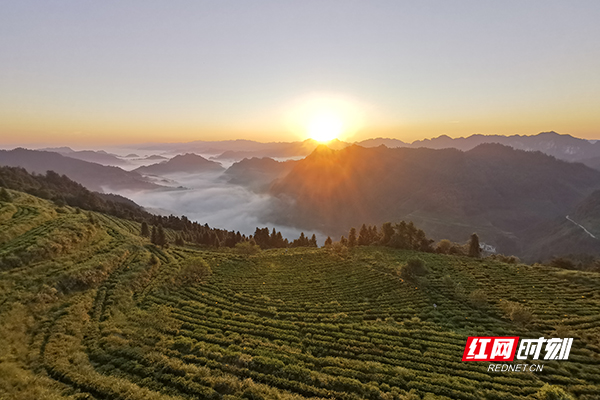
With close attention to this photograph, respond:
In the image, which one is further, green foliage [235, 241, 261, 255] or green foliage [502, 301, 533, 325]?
green foliage [235, 241, 261, 255]

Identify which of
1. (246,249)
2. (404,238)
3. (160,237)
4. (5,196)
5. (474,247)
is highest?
(5,196)

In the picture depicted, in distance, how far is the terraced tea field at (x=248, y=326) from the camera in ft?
89.2

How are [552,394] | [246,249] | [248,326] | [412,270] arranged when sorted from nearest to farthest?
[552,394], [248,326], [412,270], [246,249]

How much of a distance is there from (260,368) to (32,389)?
20955 millimetres

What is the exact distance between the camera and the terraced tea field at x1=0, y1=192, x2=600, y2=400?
27188 mm

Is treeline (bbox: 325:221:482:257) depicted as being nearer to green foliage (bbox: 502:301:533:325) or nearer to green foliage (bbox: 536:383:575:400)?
green foliage (bbox: 502:301:533:325)

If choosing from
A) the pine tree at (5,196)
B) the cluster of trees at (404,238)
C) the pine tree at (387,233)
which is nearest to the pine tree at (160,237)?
the pine tree at (5,196)

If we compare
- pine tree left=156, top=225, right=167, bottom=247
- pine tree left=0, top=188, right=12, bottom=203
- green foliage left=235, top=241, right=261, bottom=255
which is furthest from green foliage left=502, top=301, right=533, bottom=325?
pine tree left=0, top=188, right=12, bottom=203

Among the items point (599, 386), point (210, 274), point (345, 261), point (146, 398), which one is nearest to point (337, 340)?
point (146, 398)

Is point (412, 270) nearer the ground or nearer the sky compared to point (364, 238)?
nearer the sky

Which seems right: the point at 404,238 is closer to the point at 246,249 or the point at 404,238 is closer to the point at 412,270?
the point at 412,270

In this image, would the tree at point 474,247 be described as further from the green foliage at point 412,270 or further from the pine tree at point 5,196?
the pine tree at point 5,196

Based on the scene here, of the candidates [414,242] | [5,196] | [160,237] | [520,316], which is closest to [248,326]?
[520,316]

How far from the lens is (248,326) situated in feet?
133
